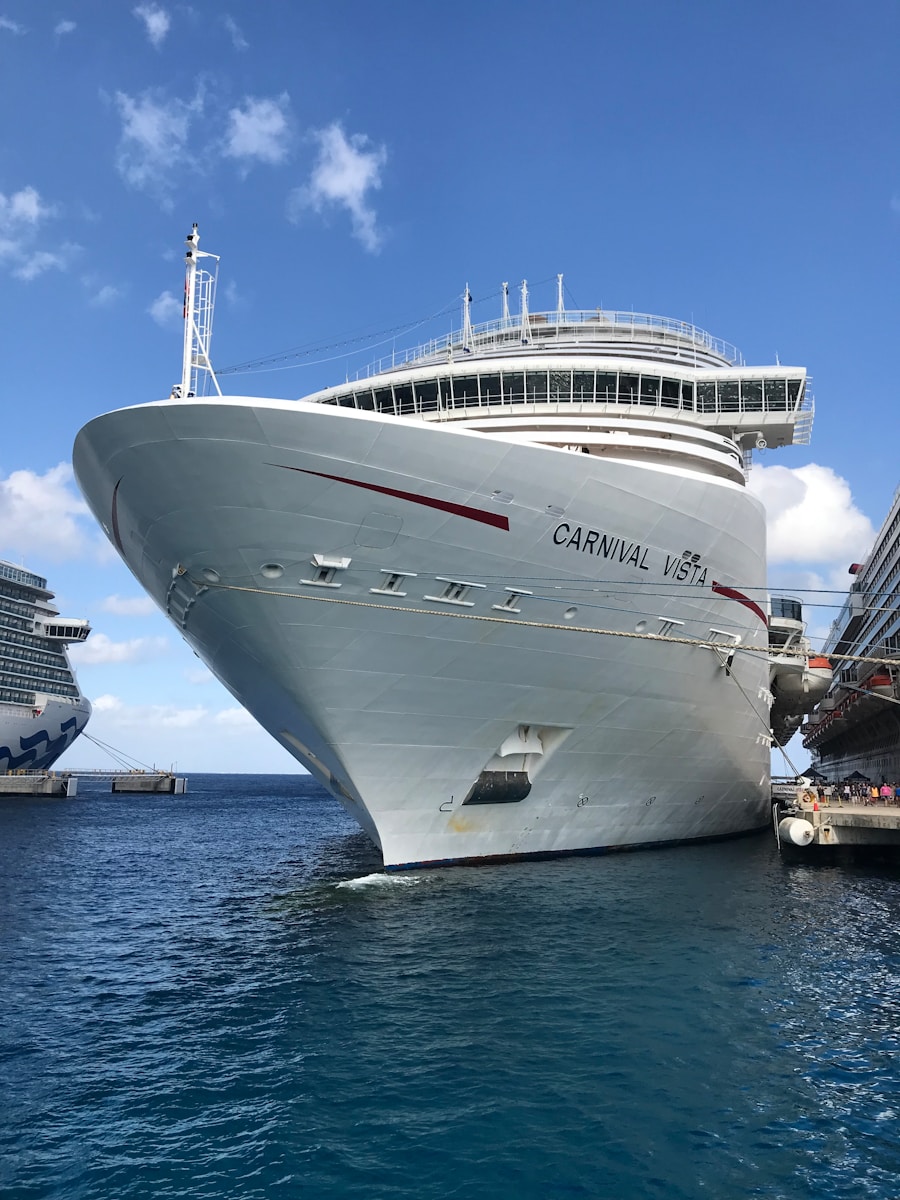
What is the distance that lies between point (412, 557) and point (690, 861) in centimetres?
1253

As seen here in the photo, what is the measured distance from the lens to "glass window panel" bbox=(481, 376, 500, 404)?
A: 1891 cm

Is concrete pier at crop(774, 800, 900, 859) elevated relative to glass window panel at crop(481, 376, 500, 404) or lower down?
lower down

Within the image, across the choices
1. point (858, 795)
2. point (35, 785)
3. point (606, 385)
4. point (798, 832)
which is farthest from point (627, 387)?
point (35, 785)

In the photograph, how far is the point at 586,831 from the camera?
61.8ft

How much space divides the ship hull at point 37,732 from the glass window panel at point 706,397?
58629 mm

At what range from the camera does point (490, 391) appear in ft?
62.2

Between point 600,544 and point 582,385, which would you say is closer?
point 600,544

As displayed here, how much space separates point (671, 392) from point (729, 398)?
1762 mm

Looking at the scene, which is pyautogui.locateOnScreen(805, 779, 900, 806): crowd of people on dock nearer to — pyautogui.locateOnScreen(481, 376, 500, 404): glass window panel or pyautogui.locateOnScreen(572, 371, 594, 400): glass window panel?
pyautogui.locateOnScreen(572, 371, 594, 400): glass window panel

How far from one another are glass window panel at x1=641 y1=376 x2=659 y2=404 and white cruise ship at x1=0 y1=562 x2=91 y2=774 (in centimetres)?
5817

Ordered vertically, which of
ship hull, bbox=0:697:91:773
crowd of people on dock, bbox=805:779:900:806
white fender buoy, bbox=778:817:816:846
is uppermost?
ship hull, bbox=0:697:91:773

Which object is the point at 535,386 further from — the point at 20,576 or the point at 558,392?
the point at 20,576

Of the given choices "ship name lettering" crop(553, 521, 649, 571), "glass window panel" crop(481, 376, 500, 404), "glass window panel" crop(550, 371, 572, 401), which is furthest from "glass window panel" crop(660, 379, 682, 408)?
"ship name lettering" crop(553, 521, 649, 571)

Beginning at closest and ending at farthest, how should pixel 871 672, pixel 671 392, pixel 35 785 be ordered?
1. pixel 671 392
2. pixel 871 672
3. pixel 35 785
